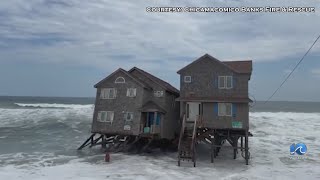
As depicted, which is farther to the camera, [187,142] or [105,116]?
[105,116]

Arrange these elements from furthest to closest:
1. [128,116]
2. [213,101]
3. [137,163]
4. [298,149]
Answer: [298,149] < [128,116] < [213,101] < [137,163]

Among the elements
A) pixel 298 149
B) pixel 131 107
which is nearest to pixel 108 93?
pixel 131 107

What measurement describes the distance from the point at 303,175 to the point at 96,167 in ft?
53.2

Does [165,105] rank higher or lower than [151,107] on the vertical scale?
higher

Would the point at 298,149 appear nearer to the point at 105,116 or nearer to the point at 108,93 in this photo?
the point at 105,116

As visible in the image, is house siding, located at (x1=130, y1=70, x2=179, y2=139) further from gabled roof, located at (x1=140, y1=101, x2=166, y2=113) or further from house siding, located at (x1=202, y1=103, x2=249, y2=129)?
house siding, located at (x1=202, y1=103, x2=249, y2=129)

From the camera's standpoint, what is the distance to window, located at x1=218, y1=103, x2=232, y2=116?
29.2m

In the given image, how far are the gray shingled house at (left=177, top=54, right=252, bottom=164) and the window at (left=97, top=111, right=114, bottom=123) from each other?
23.8ft

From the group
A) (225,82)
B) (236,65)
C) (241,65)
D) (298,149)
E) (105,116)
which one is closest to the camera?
(225,82)

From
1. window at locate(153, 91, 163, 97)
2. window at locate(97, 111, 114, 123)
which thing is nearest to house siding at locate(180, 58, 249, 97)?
window at locate(153, 91, 163, 97)

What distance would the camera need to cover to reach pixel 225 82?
2977cm

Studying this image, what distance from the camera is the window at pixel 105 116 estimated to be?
107 ft

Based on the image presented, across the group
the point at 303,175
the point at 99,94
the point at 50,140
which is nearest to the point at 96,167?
the point at 99,94

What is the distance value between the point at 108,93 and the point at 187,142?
9699mm
